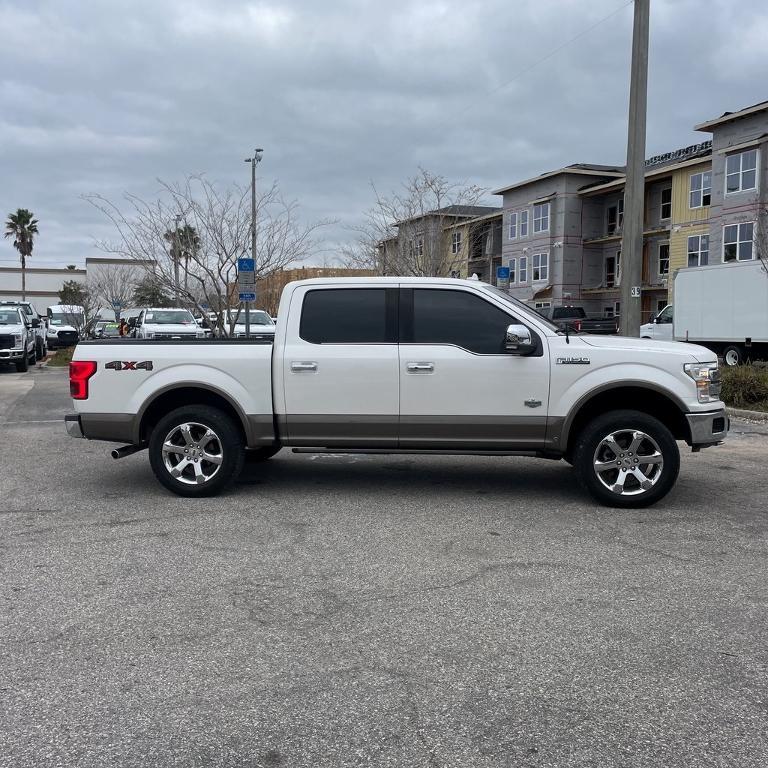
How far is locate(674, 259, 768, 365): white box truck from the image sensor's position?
2467cm

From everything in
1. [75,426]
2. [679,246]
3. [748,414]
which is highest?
[679,246]

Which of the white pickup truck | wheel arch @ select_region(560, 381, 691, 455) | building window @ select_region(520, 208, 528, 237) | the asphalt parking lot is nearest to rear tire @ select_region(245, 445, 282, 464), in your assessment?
the asphalt parking lot

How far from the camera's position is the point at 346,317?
7348 mm

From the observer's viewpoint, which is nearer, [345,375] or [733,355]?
[345,375]

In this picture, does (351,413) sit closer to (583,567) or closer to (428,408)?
(428,408)

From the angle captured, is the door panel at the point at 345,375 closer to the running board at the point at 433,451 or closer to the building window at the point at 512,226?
the running board at the point at 433,451

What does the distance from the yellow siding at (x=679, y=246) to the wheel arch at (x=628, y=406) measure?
39.3 m

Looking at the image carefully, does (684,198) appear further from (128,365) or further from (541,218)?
(128,365)

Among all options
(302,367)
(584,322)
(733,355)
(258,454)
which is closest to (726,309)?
(733,355)

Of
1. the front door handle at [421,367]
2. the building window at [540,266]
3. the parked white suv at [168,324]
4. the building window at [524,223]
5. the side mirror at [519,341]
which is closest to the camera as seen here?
the side mirror at [519,341]

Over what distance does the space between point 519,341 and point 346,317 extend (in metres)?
1.53

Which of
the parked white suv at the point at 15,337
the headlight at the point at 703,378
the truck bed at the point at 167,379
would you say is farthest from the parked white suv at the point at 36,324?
the headlight at the point at 703,378

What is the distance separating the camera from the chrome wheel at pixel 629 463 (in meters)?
6.95

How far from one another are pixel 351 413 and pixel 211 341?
1443mm
